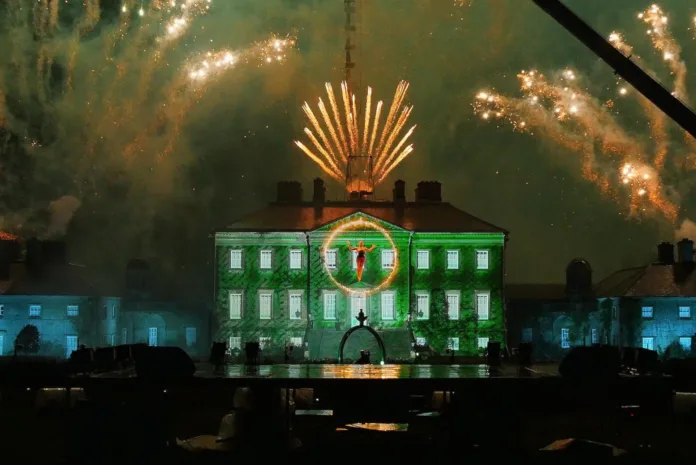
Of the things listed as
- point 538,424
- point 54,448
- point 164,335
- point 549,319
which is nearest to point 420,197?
point 549,319

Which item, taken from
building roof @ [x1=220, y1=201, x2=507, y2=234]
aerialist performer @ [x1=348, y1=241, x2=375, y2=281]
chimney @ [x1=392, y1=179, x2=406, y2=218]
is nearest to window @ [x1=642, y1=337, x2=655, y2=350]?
building roof @ [x1=220, y1=201, x2=507, y2=234]

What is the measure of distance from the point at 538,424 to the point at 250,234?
40.1m

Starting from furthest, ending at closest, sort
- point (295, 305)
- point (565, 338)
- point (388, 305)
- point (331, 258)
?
1. point (565, 338)
2. point (295, 305)
3. point (388, 305)
4. point (331, 258)

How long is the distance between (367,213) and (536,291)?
55.8 feet

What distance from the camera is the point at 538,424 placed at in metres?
26.2

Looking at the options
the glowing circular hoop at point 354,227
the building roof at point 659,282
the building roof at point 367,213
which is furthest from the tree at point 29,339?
the building roof at point 659,282

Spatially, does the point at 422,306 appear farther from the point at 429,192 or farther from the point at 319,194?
the point at 319,194

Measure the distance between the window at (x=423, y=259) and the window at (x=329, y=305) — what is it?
19.5 ft

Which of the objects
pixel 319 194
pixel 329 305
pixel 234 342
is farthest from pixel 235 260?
pixel 319 194

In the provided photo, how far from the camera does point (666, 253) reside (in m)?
68.6

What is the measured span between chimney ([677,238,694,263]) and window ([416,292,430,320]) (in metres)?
18.0

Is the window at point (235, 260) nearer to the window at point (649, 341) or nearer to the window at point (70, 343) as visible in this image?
the window at point (70, 343)

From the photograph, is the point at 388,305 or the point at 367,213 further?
the point at 388,305

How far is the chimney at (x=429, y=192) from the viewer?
68812mm
